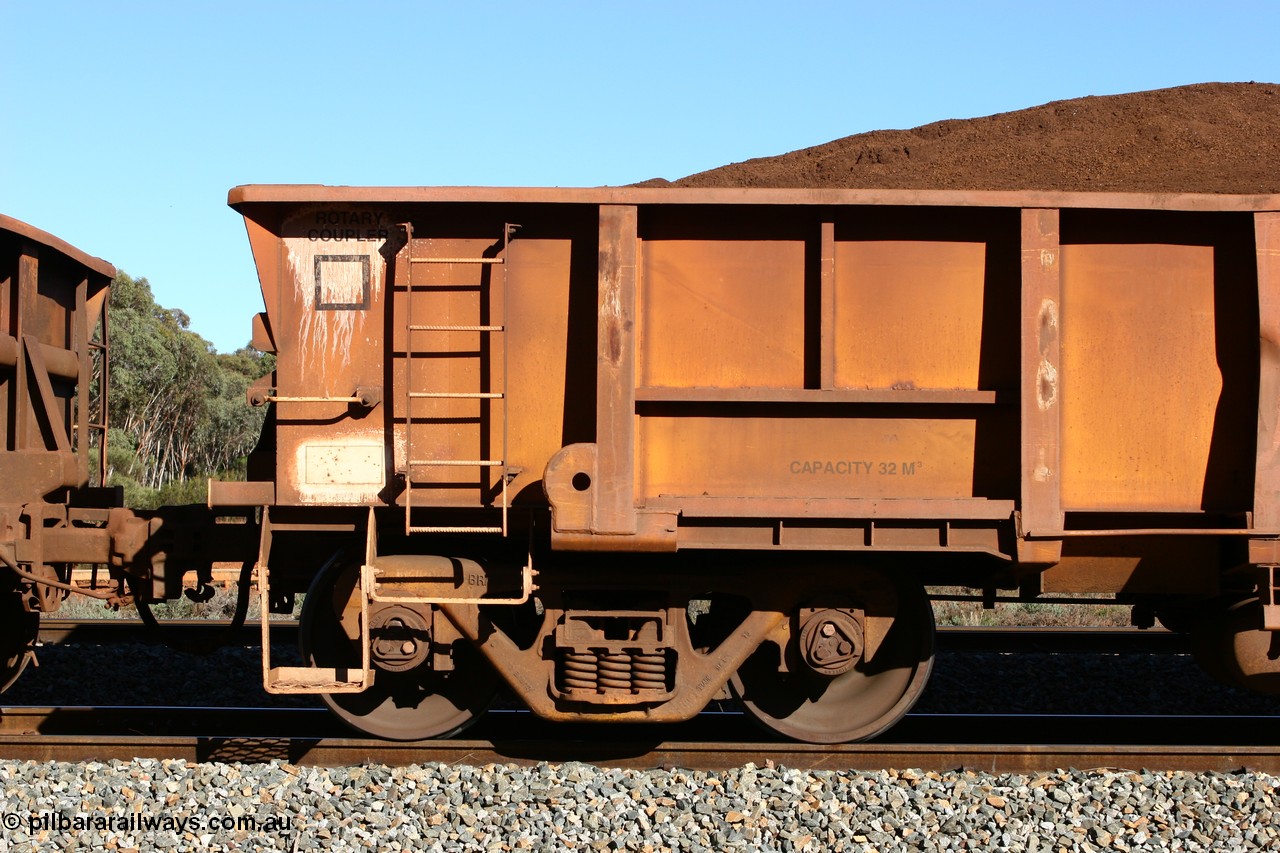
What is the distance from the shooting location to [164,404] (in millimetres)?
39844

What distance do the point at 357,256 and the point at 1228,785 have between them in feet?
17.7

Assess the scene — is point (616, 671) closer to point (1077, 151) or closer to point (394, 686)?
point (394, 686)

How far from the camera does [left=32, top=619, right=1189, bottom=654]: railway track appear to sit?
29.4ft

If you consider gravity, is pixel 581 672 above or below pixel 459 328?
below

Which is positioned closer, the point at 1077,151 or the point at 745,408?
the point at 745,408

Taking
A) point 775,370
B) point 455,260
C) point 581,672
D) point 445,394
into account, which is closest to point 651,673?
point 581,672

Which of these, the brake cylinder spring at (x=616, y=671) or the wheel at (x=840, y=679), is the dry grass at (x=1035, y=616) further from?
the brake cylinder spring at (x=616, y=671)

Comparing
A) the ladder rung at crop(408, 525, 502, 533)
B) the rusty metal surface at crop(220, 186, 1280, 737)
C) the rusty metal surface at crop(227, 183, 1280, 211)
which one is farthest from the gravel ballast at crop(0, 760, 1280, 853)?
the rusty metal surface at crop(227, 183, 1280, 211)

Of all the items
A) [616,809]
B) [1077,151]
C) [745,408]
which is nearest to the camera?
[616,809]

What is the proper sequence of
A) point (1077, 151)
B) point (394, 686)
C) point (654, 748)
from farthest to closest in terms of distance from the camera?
point (1077, 151)
point (394, 686)
point (654, 748)

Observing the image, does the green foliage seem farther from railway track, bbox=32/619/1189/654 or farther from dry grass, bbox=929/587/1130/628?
dry grass, bbox=929/587/1130/628

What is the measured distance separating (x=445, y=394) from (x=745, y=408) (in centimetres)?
159

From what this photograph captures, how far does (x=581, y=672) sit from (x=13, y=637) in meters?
3.83

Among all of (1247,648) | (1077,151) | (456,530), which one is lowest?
(1247,648)
